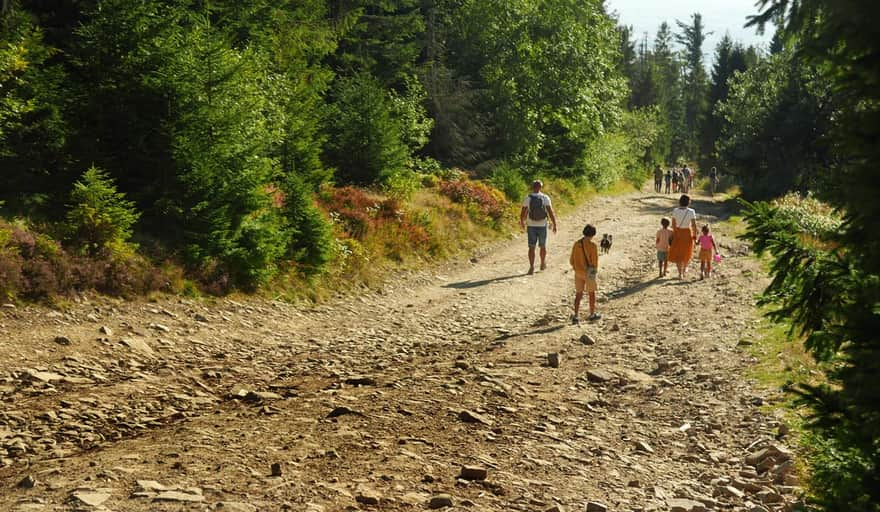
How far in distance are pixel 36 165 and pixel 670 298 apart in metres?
12.2

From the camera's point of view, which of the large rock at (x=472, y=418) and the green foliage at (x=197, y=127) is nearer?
the large rock at (x=472, y=418)

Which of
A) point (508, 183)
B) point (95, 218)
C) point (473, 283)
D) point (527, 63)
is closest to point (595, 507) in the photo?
point (95, 218)

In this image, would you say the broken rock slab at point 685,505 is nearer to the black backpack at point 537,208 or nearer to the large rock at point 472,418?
the large rock at point 472,418

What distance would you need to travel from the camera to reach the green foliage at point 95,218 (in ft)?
37.1

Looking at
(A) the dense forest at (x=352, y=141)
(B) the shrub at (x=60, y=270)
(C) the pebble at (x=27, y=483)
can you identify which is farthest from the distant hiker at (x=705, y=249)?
(C) the pebble at (x=27, y=483)

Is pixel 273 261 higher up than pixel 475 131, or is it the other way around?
pixel 475 131

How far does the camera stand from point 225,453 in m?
6.37

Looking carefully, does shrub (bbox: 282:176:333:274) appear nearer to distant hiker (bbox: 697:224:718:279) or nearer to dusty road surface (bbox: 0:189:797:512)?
dusty road surface (bbox: 0:189:797:512)

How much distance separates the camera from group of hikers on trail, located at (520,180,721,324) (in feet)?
42.8

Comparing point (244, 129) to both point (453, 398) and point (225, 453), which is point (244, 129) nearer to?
point (453, 398)

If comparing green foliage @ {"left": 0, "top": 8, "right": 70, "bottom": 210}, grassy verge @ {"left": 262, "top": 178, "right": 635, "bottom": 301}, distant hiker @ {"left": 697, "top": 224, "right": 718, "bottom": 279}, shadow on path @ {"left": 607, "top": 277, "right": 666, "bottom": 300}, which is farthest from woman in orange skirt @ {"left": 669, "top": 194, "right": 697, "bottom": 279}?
green foliage @ {"left": 0, "top": 8, "right": 70, "bottom": 210}

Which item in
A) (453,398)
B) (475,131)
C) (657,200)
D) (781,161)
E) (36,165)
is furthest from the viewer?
(657,200)

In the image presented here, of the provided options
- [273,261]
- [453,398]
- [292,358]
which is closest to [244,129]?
[273,261]

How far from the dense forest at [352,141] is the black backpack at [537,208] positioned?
3.42 metres
